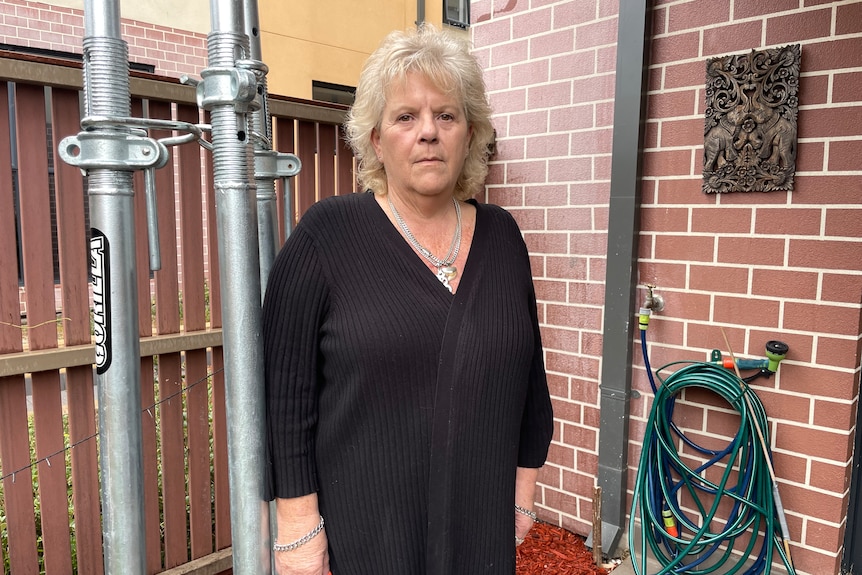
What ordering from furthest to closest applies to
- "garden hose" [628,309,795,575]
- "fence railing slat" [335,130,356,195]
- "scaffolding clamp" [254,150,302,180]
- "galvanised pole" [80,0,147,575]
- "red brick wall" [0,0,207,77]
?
1. "red brick wall" [0,0,207,77]
2. "fence railing slat" [335,130,356,195]
3. "garden hose" [628,309,795,575]
4. "scaffolding clamp" [254,150,302,180]
5. "galvanised pole" [80,0,147,575]

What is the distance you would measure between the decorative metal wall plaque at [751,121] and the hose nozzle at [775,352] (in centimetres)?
61

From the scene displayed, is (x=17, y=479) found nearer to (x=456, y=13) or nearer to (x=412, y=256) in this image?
(x=412, y=256)

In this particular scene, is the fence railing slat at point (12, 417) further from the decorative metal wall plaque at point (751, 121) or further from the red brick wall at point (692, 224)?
the decorative metal wall plaque at point (751, 121)

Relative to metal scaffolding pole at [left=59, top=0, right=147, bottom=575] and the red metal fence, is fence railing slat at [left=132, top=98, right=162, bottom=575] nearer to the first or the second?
the red metal fence

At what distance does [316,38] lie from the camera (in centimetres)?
804

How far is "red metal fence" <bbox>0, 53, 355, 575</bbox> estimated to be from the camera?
7.50 feet

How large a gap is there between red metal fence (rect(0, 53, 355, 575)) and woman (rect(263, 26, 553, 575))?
1.32m

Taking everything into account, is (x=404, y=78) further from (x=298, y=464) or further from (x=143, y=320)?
(x=143, y=320)

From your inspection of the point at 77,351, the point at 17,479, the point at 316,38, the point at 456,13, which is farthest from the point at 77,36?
the point at 456,13

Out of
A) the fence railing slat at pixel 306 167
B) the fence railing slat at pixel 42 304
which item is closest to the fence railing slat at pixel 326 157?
the fence railing slat at pixel 306 167

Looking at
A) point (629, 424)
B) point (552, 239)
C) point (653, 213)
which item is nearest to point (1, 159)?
point (552, 239)

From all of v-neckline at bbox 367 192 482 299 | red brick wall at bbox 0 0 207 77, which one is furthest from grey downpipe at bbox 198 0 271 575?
red brick wall at bbox 0 0 207 77

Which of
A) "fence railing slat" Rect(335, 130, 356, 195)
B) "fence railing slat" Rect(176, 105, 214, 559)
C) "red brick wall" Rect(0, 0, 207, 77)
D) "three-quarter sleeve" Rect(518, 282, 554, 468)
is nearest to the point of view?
"three-quarter sleeve" Rect(518, 282, 554, 468)

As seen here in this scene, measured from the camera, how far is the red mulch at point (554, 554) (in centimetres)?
292
